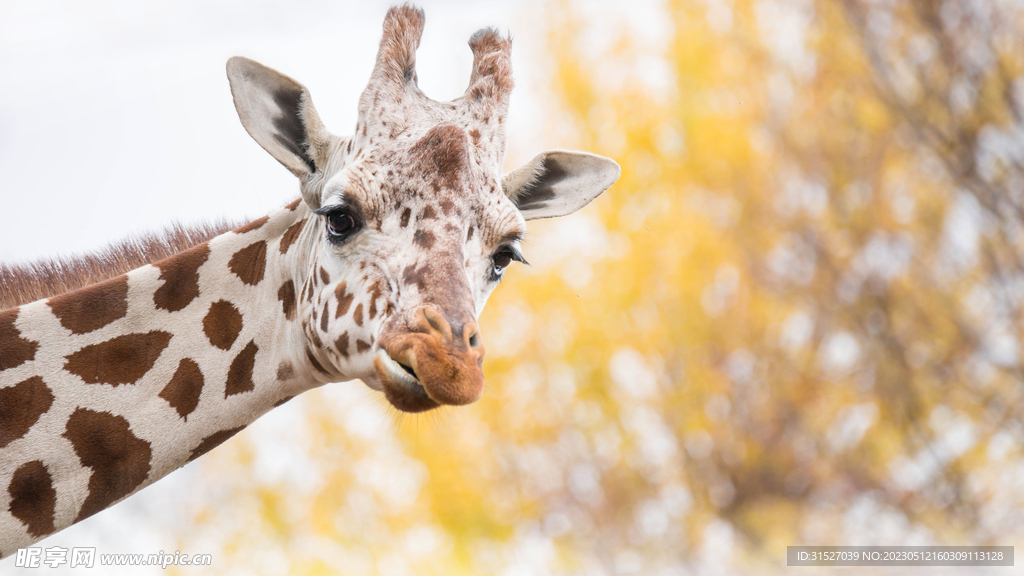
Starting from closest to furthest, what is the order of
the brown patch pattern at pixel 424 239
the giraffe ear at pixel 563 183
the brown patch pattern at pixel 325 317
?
the brown patch pattern at pixel 424 239 < the brown patch pattern at pixel 325 317 < the giraffe ear at pixel 563 183

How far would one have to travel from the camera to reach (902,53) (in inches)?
441

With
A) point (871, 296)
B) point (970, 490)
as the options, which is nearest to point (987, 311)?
point (871, 296)

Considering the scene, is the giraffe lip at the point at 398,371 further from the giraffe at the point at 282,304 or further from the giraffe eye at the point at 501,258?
the giraffe eye at the point at 501,258

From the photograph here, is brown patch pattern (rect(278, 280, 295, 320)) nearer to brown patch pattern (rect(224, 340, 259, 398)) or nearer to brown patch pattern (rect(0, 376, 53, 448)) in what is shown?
brown patch pattern (rect(224, 340, 259, 398))

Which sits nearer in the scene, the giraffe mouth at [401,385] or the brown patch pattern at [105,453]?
the giraffe mouth at [401,385]

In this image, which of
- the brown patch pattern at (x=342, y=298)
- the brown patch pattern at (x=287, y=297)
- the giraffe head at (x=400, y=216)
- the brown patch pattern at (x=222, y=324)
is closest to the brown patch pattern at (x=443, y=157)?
the giraffe head at (x=400, y=216)

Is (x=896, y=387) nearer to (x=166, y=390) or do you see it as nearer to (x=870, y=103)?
(x=870, y=103)

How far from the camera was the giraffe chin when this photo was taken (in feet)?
5.65

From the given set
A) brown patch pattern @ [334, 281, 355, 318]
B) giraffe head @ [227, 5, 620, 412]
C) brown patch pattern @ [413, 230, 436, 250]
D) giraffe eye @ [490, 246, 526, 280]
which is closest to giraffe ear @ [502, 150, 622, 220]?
giraffe head @ [227, 5, 620, 412]

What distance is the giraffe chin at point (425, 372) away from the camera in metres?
1.72

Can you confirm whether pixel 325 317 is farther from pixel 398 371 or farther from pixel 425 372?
pixel 425 372

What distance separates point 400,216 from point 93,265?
1.29 meters

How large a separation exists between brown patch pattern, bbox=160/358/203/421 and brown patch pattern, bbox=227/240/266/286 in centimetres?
31

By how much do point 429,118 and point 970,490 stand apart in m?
11.8
